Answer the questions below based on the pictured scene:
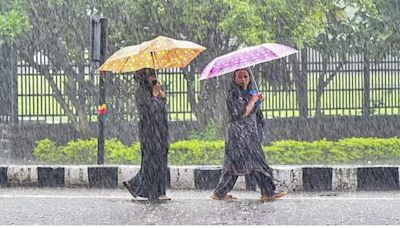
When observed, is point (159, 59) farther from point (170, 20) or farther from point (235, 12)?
point (170, 20)

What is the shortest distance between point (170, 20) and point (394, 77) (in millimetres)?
4373

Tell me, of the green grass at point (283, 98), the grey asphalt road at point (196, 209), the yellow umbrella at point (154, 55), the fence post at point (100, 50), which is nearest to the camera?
the grey asphalt road at point (196, 209)

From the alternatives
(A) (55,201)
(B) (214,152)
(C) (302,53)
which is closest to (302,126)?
(C) (302,53)

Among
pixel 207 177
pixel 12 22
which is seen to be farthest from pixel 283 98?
pixel 207 177

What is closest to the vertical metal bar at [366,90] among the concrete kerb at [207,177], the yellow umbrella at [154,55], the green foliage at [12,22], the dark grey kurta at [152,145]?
the green foliage at [12,22]

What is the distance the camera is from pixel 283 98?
18.6 m

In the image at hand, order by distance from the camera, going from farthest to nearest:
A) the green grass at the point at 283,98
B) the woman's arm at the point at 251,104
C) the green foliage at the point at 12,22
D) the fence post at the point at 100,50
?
the green grass at the point at 283,98 → the green foliage at the point at 12,22 → the fence post at the point at 100,50 → the woman's arm at the point at 251,104

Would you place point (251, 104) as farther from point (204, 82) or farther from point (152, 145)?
point (204, 82)

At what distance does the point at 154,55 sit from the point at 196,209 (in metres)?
2.14

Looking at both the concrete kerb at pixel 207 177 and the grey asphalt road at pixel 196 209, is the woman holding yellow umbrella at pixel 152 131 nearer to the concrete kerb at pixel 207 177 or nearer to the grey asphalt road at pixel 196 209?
the grey asphalt road at pixel 196 209

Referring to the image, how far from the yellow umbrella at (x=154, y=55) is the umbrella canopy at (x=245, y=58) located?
464 mm

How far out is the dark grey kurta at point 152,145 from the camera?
36.3 feet

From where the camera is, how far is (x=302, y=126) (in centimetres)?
1861

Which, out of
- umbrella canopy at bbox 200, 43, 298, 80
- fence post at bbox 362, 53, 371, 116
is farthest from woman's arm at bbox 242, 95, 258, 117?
fence post at bbox 362, 53, 371, 116
